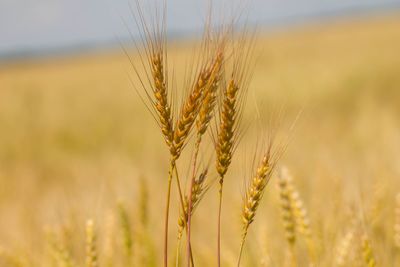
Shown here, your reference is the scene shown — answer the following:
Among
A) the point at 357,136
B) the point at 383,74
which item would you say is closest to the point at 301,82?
the point at 383,74

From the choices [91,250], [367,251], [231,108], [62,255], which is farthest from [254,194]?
[62,255]

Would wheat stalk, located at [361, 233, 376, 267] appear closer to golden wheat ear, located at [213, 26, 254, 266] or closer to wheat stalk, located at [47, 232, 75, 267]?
golden wheat ear, located at [213, 26, 254, 266]

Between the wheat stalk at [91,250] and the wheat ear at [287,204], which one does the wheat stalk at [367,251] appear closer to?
the wheat ear at [287,204]

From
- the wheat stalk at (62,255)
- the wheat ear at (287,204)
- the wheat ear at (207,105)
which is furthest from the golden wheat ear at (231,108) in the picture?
the wheat stalk at (62,255)

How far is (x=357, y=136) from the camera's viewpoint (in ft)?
14.6

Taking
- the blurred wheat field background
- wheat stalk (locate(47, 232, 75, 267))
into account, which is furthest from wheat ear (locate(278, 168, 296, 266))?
wheat stalk (locate(47, 232, 75, 267))

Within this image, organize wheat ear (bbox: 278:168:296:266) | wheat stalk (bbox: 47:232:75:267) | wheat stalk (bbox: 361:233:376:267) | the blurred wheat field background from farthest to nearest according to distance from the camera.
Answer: the blurred wheat field background → wheat stalk (bbox: 47:232:75:267) → wheat ear (bbox: 278:168:296:266) → wheat stalk (bbox: 361:233:376:267)

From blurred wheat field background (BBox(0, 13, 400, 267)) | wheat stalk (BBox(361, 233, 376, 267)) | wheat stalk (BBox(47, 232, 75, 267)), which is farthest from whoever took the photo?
blurred wheat field background (BBox(0, 13, 400, 267))

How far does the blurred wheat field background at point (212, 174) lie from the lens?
1.60 meters

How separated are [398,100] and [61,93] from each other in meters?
8.12

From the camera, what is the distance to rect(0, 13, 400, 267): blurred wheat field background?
5.25ft

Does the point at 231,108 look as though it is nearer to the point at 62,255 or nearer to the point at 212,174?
the point at 212,174

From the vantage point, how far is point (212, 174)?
1059 mm

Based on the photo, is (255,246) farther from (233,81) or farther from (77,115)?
(77,115)
